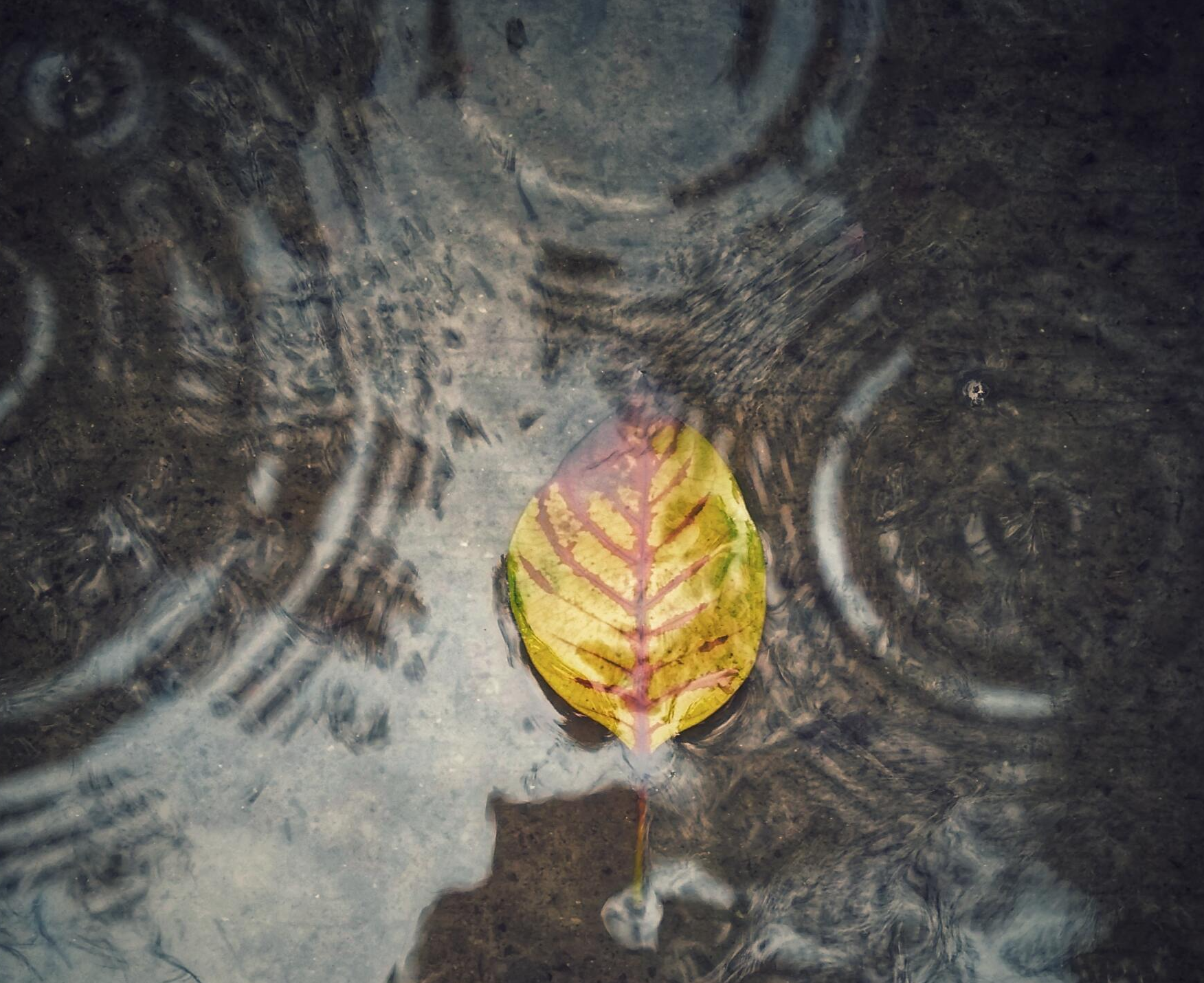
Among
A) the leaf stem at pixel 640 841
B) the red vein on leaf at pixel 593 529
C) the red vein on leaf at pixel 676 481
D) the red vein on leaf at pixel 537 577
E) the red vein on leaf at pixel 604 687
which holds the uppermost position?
the red vein on leaf at pixel 676 481

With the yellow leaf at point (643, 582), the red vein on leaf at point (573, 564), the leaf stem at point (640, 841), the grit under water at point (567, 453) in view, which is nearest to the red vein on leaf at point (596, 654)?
the yellow leaf at point (643, 582)

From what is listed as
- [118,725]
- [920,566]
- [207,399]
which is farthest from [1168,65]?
[118,725]

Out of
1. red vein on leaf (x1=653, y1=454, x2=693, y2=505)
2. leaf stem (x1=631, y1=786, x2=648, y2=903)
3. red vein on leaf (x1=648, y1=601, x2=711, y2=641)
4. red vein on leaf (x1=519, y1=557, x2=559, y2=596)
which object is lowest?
leaf stem (x1=631, y1=786, x2=648, y2=903)

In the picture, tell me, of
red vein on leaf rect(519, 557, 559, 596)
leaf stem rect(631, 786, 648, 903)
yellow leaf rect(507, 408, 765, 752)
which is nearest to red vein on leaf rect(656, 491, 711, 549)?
yellow leaf rect(507, 408, 765, 752)

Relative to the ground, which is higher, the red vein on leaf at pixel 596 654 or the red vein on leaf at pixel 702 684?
the red vein on leaf at pixel 596 654

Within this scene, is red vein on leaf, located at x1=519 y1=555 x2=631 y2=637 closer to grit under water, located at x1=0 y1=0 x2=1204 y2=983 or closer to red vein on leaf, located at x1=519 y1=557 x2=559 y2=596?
red vein on leaf, located at x1=519 y1=557 x2=559 y2=596

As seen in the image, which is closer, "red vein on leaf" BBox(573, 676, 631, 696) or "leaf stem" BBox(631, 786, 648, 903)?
"red vein on leaf" BBox(573, 676, 631, 696)

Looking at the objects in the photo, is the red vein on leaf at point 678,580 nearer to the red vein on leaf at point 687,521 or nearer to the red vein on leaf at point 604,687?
the red vein on leaf at point 687,521
